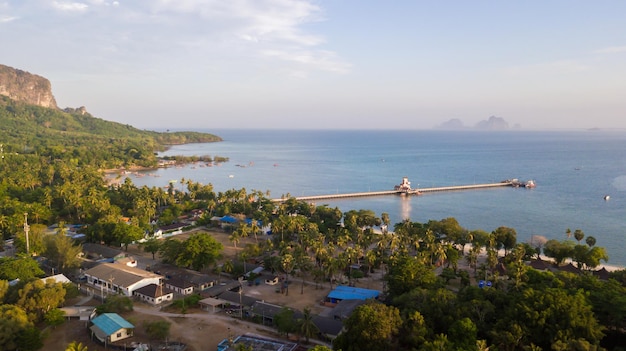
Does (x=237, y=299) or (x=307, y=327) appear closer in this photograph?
(x=307, y=327)

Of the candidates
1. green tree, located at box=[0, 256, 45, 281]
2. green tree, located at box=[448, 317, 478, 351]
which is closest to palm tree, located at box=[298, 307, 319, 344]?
green tree, located at box=[448, 317, 478, 351]

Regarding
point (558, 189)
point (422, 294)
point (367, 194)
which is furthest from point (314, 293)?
point (558, 189)

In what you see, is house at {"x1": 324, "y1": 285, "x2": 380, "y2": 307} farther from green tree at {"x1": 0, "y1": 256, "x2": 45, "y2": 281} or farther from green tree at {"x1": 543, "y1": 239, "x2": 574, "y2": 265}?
green tree at {"x1": 0, "y1": 256, "x2": 45, "y2": 281}

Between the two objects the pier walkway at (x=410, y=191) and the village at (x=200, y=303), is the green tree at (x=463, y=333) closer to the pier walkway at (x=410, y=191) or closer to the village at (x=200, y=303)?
the village at (x=200, y=303)

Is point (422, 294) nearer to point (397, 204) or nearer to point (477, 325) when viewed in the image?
point (477, 325)

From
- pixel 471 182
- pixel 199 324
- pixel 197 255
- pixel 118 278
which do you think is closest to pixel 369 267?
pixel 197 255

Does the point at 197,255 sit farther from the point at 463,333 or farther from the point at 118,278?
the point at 463,333

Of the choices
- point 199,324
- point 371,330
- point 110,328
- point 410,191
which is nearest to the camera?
point 371,330
